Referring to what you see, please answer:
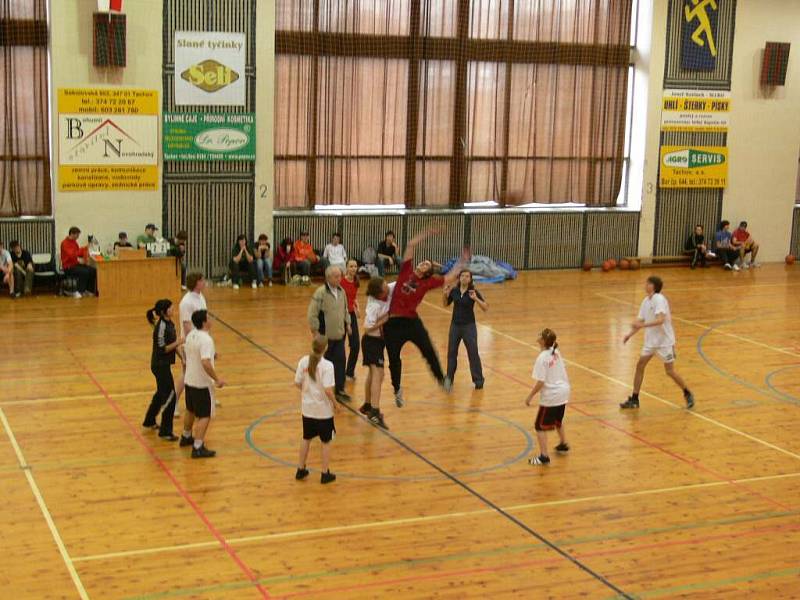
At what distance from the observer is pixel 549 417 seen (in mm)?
12445

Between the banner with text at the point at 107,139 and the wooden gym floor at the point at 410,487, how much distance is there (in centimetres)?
572

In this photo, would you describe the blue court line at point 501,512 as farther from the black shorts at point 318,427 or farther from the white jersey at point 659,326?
the white jersey at point 659,326

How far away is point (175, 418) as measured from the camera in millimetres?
14102

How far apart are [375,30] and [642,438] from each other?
50.7ft

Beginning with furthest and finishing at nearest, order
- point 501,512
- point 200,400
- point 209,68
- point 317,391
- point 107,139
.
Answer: point 209,68
point 107,139
point 200,400
point 317,391
point 501,512

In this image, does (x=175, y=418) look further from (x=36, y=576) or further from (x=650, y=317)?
(x=650, y=317)

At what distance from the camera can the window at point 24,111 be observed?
2312 centimetres

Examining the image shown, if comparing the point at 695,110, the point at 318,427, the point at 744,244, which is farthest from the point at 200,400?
the point at 744,244

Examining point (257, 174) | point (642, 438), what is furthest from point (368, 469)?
point (257, 174)

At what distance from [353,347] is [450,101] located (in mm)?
12894

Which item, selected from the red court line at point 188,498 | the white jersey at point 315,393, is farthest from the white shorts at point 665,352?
the red court line at point 188,498

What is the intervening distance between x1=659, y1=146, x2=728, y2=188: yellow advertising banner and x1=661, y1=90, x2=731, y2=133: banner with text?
22.3 inches

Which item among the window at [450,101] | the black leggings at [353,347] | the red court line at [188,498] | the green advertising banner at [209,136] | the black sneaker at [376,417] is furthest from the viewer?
the window at [450,101]

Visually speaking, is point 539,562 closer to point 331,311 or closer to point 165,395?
point 331,311
